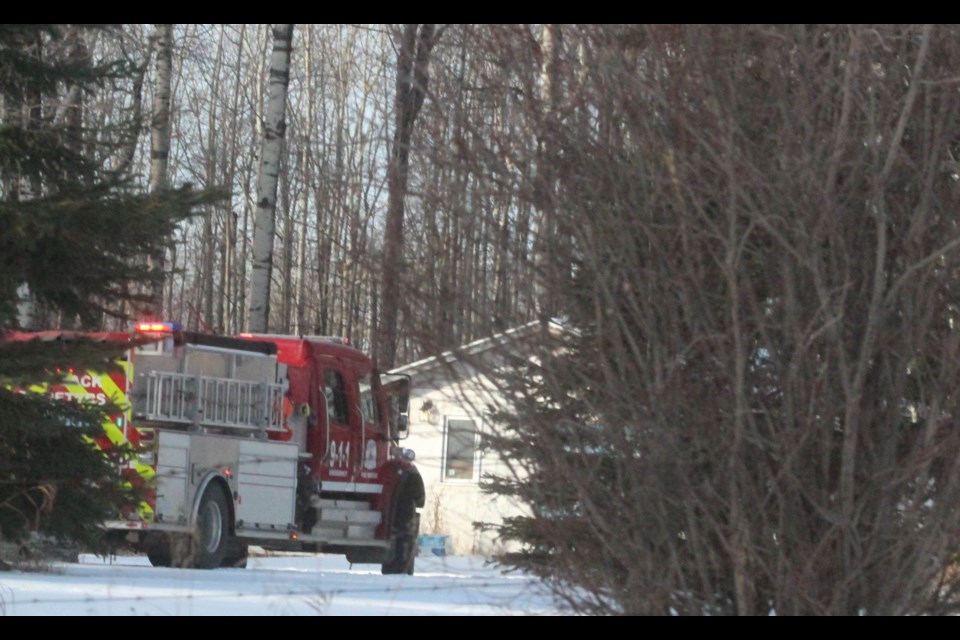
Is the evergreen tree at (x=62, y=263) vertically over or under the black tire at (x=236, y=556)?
over

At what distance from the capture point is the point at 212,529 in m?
14.9

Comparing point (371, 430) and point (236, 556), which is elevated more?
point (371, 430)

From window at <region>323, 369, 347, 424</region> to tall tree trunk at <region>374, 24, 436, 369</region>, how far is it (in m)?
10.9

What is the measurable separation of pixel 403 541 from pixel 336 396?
2168 mm

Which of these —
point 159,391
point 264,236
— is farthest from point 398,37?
point 264,236

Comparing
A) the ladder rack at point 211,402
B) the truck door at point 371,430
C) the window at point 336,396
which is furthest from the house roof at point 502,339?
the truck door at point 371,430

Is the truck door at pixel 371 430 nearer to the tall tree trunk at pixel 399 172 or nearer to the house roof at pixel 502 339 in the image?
the tall tree trunk at pixel 399 172

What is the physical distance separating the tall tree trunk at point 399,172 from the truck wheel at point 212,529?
29.6ft

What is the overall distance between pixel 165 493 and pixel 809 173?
406 inches

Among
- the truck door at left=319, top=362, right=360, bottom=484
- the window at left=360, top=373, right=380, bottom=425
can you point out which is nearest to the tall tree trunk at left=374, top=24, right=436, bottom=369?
the truck door at left=319, top=362, right=360, bottom=484

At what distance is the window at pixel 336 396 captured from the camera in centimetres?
1702

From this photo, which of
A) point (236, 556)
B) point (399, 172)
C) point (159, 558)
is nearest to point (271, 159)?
point (236, 556)

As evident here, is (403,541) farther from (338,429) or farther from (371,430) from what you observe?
(338,429)

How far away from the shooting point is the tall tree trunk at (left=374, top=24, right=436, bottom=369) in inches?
231
